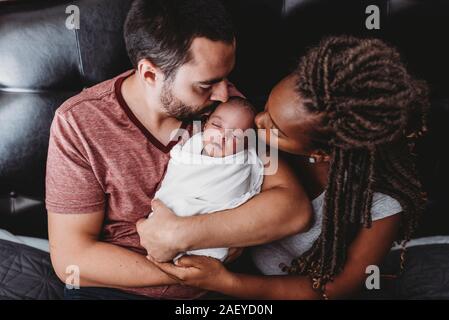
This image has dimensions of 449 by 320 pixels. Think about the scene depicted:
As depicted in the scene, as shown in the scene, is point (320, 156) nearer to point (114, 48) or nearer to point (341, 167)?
point (341, 167)

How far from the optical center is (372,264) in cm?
115

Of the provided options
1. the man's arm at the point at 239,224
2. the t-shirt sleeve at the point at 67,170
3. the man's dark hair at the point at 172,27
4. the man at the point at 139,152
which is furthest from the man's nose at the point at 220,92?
the t-shirt sleeve at the point at 67,170

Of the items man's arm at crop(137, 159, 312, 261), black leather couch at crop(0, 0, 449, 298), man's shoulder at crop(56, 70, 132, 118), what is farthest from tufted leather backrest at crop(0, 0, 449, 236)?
man's arm at crop(137, 159, 312, 261)

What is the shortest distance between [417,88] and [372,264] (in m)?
0.46

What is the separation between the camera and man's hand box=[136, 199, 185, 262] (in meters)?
1.07

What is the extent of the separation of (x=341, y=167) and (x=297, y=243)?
284mm

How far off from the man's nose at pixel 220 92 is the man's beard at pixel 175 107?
6 cm

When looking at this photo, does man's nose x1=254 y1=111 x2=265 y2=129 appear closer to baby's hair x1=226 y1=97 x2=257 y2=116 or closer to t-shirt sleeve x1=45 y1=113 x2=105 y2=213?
baby's hair x1=226 y1=97 x2=257 y2=116

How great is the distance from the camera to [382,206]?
1.10 m

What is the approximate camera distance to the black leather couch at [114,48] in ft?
Result: 3.92

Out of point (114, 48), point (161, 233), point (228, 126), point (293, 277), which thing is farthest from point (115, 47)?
point (293, 277)

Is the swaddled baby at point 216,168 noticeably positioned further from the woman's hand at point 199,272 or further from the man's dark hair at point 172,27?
the man's dark hair at point 172,27
